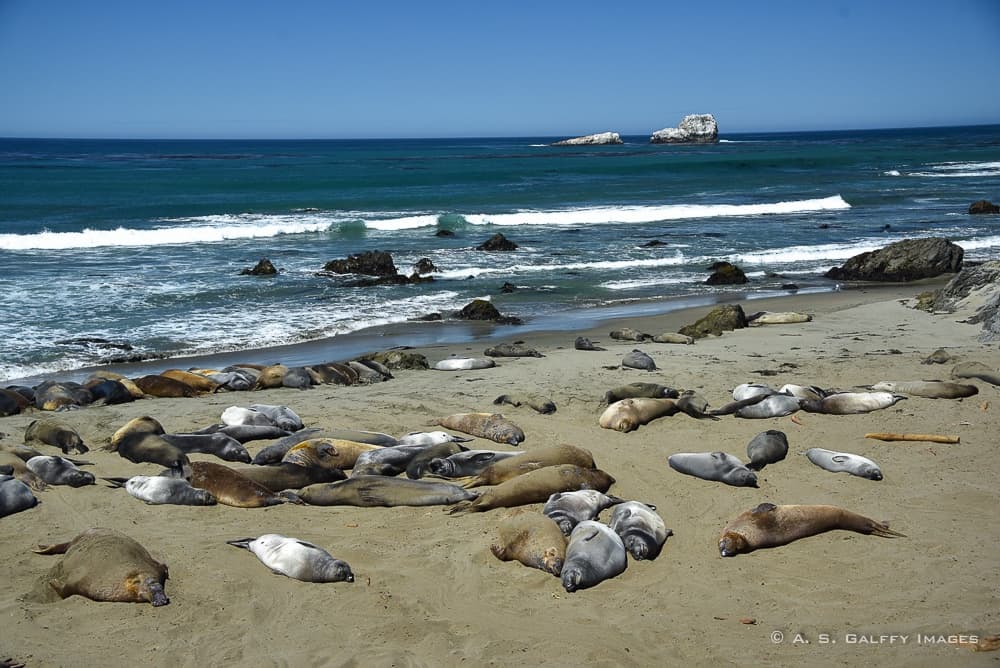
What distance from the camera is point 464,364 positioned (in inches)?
421

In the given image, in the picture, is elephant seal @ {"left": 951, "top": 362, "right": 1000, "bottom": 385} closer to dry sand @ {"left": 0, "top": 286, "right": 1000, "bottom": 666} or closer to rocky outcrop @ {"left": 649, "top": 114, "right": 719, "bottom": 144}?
dry sand @ {"left": 0, "top": 286, "right": 1000, "bottom": 666}

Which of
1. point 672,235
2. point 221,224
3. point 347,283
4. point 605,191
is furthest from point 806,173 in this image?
point 347,283

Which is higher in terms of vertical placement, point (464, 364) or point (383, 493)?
point (383, 493)

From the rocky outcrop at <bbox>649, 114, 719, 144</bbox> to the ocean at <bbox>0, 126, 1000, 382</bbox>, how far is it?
193 feet

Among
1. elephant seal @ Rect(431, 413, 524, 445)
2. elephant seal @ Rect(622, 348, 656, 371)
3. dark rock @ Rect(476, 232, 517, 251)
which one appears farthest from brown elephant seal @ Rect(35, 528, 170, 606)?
dark rock @ Rect(476, 232, 517, 251)

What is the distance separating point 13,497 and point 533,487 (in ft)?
11.6

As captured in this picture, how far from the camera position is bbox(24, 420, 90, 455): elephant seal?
757cm

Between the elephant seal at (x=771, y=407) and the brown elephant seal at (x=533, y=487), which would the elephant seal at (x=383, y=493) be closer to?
the brown elephant seal at (x=533, y=487)

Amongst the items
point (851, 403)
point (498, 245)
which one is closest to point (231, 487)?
point (851, 403)

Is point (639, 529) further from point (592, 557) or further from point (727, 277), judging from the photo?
point (727, 277)

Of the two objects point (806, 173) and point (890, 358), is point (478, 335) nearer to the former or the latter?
point (890, 358)

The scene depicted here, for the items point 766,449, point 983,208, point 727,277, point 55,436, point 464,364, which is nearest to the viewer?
point 766,449

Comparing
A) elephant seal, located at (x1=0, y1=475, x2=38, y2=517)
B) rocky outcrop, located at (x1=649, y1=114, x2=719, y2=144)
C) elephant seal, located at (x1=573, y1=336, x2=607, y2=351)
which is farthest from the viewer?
rocky outcrop, located at (x1=649, y1=114, x2=719, y2=144)

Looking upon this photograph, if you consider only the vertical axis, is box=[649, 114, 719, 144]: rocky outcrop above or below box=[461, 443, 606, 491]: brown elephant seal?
above
